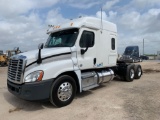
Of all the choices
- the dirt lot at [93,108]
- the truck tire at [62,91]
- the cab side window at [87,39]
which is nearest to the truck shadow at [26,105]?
the dirt lot at [93,108]

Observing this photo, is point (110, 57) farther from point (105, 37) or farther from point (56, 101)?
point (56, 101)

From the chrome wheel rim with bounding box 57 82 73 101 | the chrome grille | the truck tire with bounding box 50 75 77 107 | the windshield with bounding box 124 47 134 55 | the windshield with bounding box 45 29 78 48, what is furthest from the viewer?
the windshield with bounding box 124 47 134 55

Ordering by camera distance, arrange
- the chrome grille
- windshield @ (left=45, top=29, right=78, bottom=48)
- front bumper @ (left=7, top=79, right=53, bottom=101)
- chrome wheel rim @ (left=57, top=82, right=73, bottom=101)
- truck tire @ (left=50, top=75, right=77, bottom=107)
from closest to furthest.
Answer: front bumper @ (left=7, top=79, right=53, bottom=101), the chrome grille, truck tire @ (left=50, top=75, right=77, bottom=107), chrome wheel rim @ (left=57, top=82, right=73, bottom=101), windshield @ (left=45, top=29, right=78, bottom=48)

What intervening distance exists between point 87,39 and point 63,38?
0.95m

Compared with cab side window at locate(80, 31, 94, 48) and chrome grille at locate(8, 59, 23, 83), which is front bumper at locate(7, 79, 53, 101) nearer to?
chrome grille at locate(8, 59, 23, 83)

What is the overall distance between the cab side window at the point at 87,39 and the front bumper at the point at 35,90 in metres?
2.13

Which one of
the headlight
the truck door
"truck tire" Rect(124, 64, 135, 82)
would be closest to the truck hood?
the headlight

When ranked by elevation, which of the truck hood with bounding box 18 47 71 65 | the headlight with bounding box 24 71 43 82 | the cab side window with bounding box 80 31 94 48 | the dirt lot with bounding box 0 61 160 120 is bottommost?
the dirt lot with bounding box 0 61 160 120

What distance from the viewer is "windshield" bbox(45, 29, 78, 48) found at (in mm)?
7265

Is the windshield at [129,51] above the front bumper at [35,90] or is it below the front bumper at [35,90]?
above

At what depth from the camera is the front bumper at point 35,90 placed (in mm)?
5801

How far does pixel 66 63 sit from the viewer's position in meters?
6.68

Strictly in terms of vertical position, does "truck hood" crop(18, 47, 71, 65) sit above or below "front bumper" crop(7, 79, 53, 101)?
above

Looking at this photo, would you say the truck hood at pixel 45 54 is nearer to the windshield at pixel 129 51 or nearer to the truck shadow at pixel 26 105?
the truck shadow at pixel 26 105
